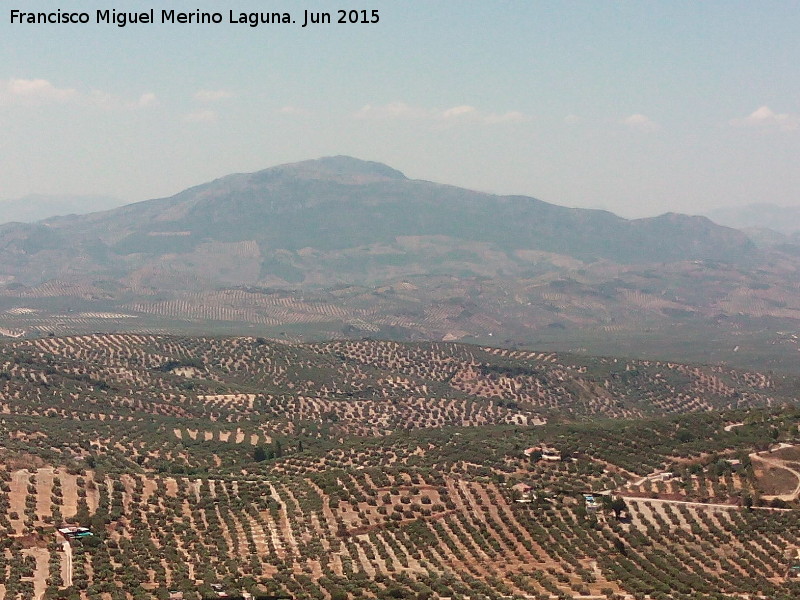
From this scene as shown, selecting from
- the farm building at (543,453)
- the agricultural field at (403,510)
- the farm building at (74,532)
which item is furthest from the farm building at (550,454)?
the farm building at (74,532)

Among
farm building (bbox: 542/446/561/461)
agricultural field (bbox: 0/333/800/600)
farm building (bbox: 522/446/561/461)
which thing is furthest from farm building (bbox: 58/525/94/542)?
farm building (bbox: 542/446/561/461)

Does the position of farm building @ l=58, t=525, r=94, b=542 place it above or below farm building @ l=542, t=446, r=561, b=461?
above

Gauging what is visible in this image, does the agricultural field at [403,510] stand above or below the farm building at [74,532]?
below

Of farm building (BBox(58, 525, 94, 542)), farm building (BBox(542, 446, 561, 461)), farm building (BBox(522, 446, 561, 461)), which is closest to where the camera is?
farm building (BBox(58, 525, 94, 542))

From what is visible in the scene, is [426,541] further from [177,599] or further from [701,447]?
[701,447]

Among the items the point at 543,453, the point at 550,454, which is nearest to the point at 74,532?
the point at 543,453

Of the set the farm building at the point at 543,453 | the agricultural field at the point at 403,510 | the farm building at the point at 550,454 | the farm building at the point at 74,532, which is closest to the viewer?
the agricultural field at the point at 403,510

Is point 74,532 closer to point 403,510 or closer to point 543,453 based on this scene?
point 403,510

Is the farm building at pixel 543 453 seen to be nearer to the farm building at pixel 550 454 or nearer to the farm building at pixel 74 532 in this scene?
the farm building at pixel 550 454

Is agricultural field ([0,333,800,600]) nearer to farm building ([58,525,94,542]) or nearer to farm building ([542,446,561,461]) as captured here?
farm building ([542,446,561,461])

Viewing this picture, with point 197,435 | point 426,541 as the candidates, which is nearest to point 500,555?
point 426,541

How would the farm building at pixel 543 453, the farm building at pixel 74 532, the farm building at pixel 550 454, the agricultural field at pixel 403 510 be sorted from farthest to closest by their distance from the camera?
the farm building at pixel 543 453, the farm building at pixel 550 454, the farm building at pixel 74 532, the agricultural field at pixel 403 510
